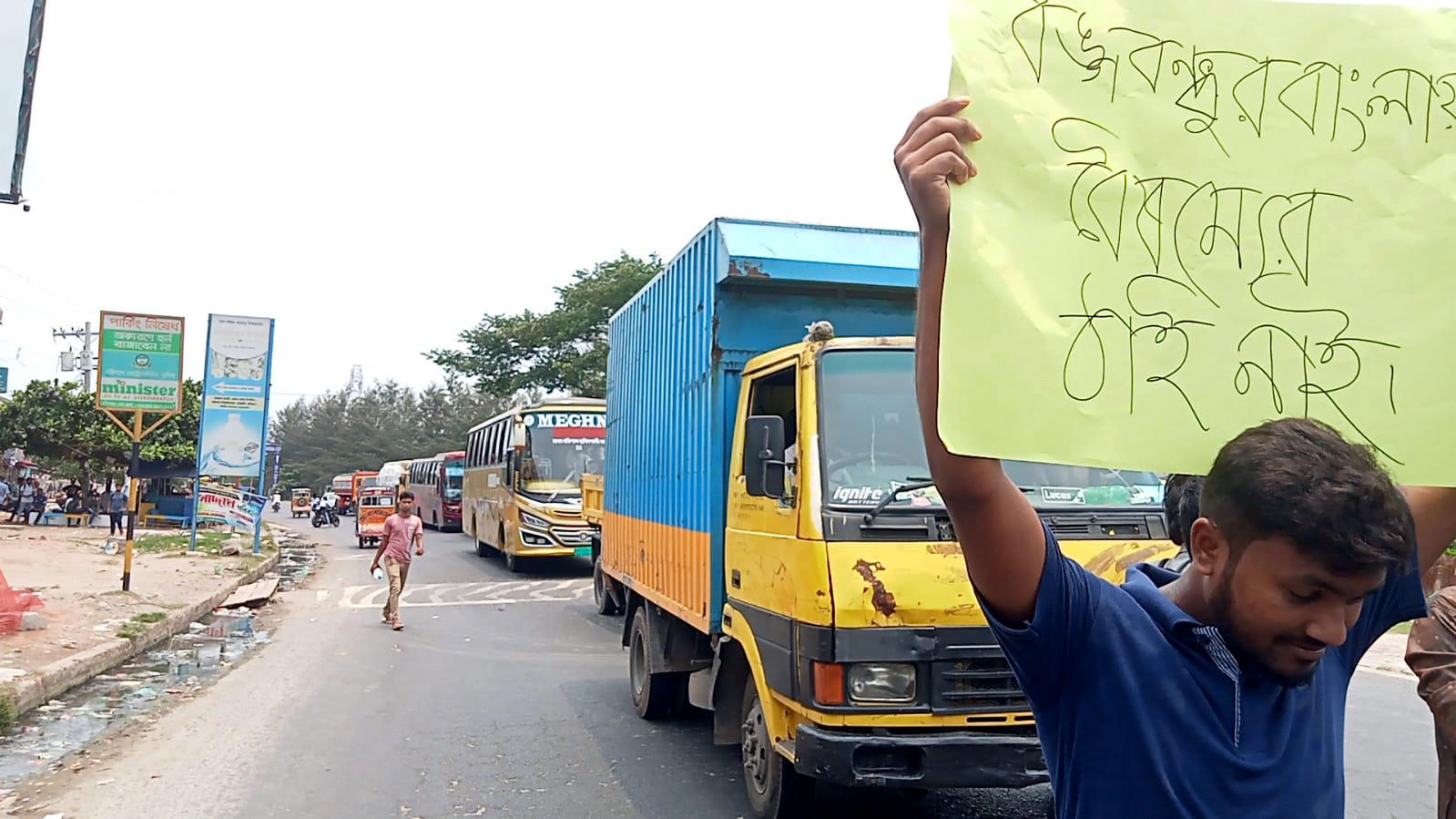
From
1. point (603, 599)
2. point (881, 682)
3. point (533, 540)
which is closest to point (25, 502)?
point (533, 540)

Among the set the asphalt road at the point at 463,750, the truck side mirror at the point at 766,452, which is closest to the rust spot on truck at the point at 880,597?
the truck side mirror at the point at 766,452

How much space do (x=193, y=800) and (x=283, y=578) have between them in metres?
15.7

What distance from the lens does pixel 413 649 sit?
12.0 m

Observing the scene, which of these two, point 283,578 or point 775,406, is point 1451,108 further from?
point 283,578

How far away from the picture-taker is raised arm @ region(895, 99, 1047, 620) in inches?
64.4

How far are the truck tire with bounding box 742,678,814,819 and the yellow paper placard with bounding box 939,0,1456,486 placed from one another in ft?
12.6

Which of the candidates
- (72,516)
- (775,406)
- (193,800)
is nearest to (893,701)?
(775,406)

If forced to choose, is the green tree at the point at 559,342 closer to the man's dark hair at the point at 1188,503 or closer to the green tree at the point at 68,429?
the green tree at the point at 68,429

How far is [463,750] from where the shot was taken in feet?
24.4

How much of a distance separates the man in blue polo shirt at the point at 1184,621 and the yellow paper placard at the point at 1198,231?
0.08 meters

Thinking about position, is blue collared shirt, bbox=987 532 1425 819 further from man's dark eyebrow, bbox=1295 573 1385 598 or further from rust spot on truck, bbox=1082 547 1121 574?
rust spot on truck, bbox=1082 547 1121 574

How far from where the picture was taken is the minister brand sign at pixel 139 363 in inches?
743

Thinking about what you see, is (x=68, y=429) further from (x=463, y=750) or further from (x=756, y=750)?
(x=756, y=750)

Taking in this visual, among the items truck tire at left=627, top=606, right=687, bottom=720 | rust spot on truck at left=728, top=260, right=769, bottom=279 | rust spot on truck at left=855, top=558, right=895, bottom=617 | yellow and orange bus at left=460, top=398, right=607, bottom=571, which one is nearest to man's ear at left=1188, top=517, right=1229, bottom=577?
rust spot on truck at left=855, top=558, right=895, bottom=617
